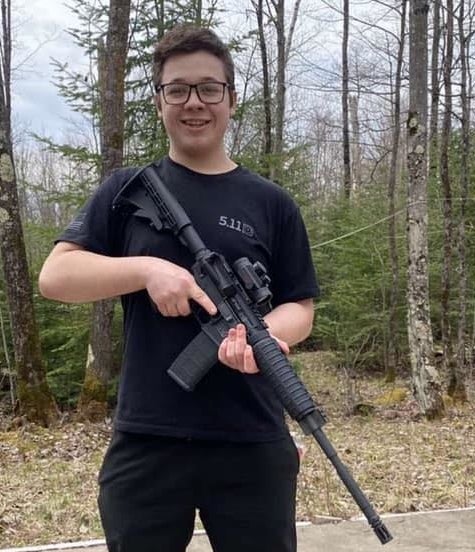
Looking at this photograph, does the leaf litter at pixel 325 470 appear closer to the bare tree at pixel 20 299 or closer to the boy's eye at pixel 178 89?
the bare tree at pixel 20 299

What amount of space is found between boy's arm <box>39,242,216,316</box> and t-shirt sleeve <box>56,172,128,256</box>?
0.02 meters

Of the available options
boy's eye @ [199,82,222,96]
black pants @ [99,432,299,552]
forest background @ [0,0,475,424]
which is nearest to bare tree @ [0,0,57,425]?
forest background @ [0,0,475,424]

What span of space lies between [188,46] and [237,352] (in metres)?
0.78

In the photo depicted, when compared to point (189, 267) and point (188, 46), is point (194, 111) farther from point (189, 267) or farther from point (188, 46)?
point (189, 267)

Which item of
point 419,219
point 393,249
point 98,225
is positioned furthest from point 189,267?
point 393,249

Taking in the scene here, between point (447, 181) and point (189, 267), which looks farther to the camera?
point (447, 181)

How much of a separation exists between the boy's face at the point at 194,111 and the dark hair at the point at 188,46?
13 millimetres

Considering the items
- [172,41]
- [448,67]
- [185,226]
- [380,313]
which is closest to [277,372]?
[185,226]

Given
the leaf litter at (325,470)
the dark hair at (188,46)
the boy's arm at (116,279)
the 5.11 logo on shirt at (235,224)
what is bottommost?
the leaf litter at (325,470)

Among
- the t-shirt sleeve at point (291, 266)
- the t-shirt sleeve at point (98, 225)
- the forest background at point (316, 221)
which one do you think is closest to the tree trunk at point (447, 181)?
the forest background at point (316, 221)

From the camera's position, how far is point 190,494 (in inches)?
61.4

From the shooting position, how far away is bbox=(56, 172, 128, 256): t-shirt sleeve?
160cm

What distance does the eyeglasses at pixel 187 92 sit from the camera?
64.2 inches

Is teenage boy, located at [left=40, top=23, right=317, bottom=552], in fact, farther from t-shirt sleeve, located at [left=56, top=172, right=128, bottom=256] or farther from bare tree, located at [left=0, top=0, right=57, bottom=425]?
bare tree, located at [left=0, top=0, right=57, bottom=425]
